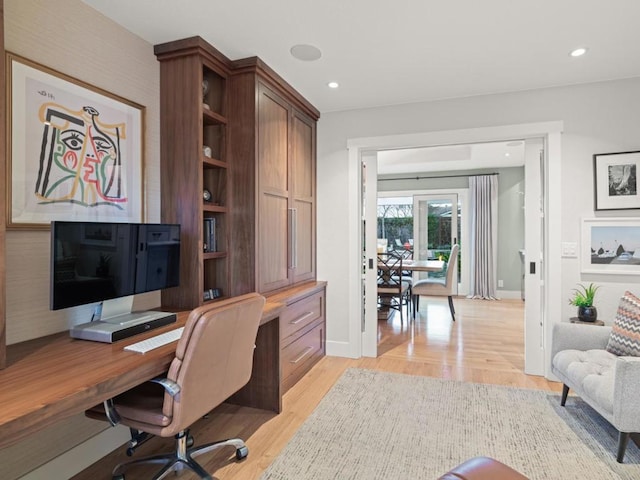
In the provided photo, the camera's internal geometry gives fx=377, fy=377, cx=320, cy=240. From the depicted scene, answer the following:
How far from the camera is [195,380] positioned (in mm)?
1617

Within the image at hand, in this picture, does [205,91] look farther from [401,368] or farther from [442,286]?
[442,286]

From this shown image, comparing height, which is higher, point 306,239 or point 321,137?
point 321,137

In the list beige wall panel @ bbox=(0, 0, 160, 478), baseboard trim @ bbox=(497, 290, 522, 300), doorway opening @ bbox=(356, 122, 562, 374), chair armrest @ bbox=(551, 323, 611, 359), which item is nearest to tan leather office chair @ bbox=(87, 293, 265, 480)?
beige wall panel @ bbox=(0, 0, 160, 478)

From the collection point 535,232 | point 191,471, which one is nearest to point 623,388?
point 535,232

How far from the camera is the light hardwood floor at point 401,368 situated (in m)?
2.07

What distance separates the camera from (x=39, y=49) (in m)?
1.82

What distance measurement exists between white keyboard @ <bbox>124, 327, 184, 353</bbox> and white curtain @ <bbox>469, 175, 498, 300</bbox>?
6296mm

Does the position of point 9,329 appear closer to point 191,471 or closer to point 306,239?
point 191,471

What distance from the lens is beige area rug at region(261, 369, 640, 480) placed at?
6.45ft

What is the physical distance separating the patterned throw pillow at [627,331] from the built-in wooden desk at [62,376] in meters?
2.70

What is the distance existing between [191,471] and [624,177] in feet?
12.0

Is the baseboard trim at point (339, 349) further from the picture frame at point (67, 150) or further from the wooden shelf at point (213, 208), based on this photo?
the picture frame at point (67, 150)

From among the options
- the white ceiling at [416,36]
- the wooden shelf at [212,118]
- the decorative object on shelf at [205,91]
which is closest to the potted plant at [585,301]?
the white ceiling at [416,36]

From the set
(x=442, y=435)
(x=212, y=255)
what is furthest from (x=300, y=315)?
(x=442, y=435)
